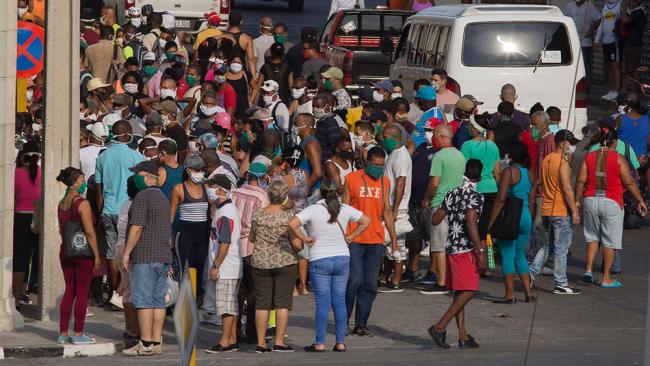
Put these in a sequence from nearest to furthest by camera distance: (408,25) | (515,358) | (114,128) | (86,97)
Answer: (515,358)
(114,128)
(86,97)
(408,25)

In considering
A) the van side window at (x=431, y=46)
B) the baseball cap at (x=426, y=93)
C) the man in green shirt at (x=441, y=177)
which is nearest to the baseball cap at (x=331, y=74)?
the baseball cap at (x=426, y=93)

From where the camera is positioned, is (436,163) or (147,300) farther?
(436,163)

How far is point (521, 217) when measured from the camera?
1559 centimetres

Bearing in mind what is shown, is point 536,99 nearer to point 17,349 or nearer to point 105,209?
point 105,209

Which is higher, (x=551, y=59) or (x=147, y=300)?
(x=551, y=59)

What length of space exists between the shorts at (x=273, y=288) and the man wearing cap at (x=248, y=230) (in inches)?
10.8

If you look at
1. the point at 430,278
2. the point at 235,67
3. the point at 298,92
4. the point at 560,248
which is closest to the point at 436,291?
the point at 430,278

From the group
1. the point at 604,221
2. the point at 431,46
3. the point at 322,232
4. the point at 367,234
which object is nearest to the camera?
the point at 322,232

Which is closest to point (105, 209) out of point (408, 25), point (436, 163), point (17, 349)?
point (17, 349)

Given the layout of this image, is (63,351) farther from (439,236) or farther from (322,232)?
(439,236)

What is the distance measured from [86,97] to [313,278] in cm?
715

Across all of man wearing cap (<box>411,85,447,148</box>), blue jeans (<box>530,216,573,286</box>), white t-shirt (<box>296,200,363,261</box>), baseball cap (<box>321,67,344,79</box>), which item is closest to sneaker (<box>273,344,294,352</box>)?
white t-shirt (<box>296,200,363,261</box>)

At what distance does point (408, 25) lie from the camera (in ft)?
77.3

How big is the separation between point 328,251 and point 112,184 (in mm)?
2742
